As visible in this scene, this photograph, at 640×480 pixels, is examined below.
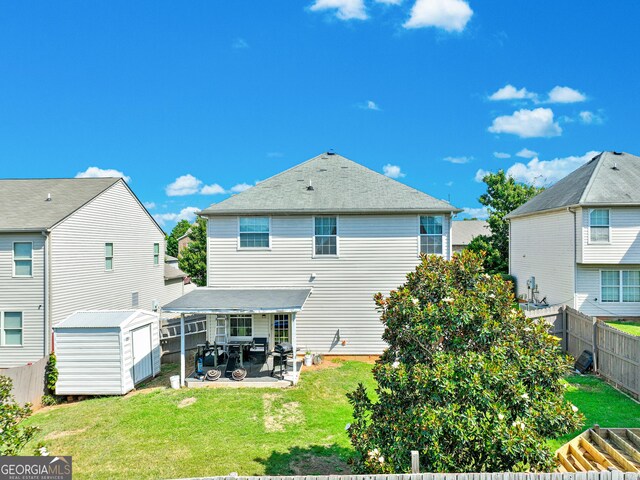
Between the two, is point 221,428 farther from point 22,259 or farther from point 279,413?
point 22,259

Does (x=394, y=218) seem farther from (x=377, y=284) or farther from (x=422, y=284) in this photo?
(x=422, y=284)

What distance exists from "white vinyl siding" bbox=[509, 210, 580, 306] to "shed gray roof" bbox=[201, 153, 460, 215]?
8.20m

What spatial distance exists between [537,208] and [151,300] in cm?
2248

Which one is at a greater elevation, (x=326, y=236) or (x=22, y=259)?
(x=326, y=236)

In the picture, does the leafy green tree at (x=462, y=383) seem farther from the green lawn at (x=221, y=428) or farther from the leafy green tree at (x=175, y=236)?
the leafy green tree at (x=175, y=236)

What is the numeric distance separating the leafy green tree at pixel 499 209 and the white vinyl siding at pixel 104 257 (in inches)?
918

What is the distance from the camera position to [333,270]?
14.7 m

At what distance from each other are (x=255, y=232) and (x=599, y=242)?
1534 centimetres

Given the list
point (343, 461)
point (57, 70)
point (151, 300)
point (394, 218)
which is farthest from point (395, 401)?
point (57, 70)

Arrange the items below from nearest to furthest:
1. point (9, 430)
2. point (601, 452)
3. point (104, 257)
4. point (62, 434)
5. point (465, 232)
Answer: point (9, 430) < point (601, 452) < point (62, 434) < point (104, 257) < point (465, 232)

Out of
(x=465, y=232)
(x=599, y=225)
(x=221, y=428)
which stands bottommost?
(x=221, y=428)

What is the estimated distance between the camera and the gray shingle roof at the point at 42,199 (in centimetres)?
1392

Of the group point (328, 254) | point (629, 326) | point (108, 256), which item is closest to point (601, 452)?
point (328, 254)

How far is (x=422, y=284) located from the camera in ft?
17.6
